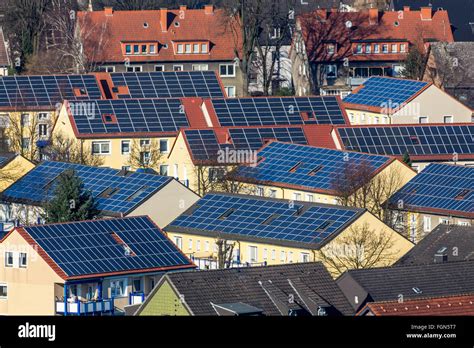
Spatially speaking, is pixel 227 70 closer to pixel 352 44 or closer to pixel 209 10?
pixel 209 10

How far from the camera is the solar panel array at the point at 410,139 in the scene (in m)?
75.5

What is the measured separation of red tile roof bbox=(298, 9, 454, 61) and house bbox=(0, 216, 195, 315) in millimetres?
63680

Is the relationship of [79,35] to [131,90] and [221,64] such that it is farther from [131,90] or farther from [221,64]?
[131,90]

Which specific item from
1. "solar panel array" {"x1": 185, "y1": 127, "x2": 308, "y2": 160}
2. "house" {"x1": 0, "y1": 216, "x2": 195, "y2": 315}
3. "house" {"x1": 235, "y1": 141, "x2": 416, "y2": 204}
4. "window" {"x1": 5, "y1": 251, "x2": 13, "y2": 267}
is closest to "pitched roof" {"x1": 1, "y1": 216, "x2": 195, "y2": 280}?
"house" {"x1": 0, "y1": 216, "x2": 195, "y2": 315}

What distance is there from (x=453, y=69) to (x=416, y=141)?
26.1 m

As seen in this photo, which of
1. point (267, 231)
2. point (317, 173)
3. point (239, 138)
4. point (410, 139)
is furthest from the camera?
point (239, 138)

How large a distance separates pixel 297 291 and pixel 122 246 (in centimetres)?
1039

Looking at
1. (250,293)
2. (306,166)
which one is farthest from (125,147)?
(250,293)

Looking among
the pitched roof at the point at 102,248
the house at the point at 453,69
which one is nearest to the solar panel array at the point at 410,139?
the house at the point at 453,69

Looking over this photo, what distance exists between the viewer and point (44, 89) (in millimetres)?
89875

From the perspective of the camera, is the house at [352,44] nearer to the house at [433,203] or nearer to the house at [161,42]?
the house at [161,42]

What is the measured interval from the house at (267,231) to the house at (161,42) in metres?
51.2

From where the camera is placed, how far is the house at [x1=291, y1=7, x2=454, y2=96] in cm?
10906
